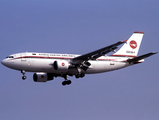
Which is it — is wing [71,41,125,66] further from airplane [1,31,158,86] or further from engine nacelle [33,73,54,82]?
engine nacelle [33,73,54,82]

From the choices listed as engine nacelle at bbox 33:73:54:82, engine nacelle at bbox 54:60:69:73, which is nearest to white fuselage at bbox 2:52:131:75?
engine nacelle at bbox 54:60:69:73

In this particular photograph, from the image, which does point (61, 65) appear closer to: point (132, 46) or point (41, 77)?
point (41, 77)

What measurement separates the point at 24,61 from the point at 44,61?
11.1 feet

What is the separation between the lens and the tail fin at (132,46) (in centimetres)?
7232

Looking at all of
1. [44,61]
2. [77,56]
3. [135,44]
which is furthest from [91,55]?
[135,44]

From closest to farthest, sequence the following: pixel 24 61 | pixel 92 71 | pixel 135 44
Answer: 1. pixel 24 61
2. pixel 92 71
3. pixel 135 44

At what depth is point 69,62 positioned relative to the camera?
65938 mm

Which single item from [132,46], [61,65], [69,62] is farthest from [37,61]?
[132,46]

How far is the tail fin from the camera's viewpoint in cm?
7232

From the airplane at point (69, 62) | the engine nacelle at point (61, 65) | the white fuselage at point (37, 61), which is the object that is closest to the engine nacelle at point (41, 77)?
the airplane at point (69, 62)

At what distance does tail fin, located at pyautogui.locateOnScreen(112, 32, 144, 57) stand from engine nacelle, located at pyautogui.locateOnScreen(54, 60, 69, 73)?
481 inches

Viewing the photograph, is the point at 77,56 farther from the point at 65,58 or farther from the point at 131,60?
the point at 131,60

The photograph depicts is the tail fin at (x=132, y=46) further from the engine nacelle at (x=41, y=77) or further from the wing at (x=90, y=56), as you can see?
the engine nacelle at (x=41, y=77)

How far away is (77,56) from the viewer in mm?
67500
